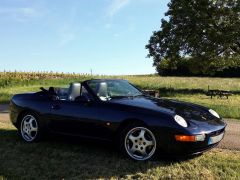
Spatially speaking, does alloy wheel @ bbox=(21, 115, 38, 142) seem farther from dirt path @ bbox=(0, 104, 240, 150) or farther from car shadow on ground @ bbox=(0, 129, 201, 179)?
dirt path @ bbox=(0, 104, 240, 150)

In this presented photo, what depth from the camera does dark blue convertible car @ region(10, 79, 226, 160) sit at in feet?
22.4

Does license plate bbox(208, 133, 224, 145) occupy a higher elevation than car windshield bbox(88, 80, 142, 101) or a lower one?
lower

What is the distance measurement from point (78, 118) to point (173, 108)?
1625 millimetres

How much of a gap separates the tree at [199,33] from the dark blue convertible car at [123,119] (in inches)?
1138

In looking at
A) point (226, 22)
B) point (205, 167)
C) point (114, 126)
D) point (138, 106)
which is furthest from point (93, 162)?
point (226, 22)

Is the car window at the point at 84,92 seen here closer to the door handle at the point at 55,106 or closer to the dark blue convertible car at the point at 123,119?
the dark blue convertible car at the point at 123,119

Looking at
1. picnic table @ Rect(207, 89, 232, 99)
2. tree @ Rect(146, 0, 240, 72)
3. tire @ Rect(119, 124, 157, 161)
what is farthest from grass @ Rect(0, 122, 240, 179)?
tree @ Rect(146, 0, 240, 72)

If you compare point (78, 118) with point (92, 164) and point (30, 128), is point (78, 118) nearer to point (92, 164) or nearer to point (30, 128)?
point (92, 164)

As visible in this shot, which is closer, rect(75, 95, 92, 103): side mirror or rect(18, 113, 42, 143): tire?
rect(75, 95, 92, 103): side mirror

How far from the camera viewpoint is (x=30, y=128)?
8.73 m

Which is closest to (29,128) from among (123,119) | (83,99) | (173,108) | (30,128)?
(30,128)

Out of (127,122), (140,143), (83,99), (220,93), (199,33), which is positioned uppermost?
(199,33)

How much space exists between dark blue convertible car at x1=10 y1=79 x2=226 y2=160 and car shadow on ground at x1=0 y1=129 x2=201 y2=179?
0.26 meters

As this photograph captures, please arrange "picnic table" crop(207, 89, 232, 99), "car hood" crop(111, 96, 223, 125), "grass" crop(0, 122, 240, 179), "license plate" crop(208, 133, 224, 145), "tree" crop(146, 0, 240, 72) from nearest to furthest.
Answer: "grass" crop(0, 122, 240, 179) → "license plate" crop(208, 133, 224, 145) → "car hood" crop(111, 96, 223, 125) → "picnic table" crop(207, 89, 232, 99) → "tree" crop(146, 0, 240, 72)
